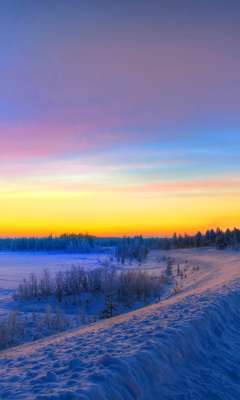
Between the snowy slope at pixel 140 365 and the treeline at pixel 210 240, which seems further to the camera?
the treeline at pixel 210 240

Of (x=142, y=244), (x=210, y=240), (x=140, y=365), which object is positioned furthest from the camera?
(x=142, y=244)

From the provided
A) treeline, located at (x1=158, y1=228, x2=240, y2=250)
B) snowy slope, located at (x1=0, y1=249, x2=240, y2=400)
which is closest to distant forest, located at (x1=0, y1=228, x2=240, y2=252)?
treeline, located at (x1=158, y1=228, x2=240, y2=250)

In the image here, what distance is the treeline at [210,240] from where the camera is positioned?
63213 mm

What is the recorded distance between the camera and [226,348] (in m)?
6.84

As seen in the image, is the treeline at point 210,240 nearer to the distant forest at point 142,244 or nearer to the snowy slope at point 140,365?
the distant forest at point 142,244

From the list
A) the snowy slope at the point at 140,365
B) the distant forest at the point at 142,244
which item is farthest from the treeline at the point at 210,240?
the snowy slope at the point at 140,365

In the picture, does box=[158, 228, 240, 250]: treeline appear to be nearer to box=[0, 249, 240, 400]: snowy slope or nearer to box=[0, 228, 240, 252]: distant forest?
box=[0, 228, 240, 252]: distant forest

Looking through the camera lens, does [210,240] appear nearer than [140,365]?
No

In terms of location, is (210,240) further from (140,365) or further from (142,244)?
(140,365)

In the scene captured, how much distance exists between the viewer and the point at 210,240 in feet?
266

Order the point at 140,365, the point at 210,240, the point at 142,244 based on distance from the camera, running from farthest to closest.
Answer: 1. the point at 142,244
2. the point at 210,240
3. the point at 140,365

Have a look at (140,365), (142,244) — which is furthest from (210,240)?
(140,365)

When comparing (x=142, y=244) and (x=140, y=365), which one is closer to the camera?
(x=140, y=365)

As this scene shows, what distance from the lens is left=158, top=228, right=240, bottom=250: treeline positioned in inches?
2489
